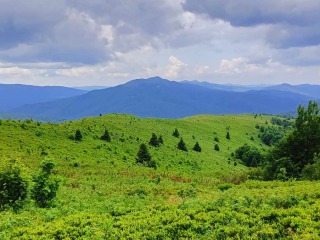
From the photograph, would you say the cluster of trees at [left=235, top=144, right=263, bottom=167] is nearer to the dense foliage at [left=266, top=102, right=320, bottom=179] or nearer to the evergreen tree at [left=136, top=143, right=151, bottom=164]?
the evergreen tree at [left=136, top=143, right=151, bottom=164]

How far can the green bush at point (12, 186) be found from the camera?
20156 mm

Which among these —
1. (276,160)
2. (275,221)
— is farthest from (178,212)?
(276,160)

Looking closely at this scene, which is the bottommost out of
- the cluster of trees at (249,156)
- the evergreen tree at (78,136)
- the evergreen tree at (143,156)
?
the cluster of trees at (249,156)

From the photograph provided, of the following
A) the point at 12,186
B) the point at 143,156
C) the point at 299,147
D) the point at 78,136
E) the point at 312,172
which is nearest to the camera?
the point at 12,186

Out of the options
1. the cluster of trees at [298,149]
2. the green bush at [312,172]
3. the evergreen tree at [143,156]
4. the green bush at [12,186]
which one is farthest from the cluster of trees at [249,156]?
the green bush at [12,186]

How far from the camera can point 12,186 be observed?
20375 mm

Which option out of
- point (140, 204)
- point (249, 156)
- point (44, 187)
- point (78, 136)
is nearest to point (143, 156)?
point (78, 136)

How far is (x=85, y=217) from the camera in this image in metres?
16.2

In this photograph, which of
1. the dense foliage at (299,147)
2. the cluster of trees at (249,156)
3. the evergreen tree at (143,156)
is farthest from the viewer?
the cluster of trees at (249,156)

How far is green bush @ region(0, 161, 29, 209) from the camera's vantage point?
794 inches

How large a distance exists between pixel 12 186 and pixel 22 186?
1.85 ft

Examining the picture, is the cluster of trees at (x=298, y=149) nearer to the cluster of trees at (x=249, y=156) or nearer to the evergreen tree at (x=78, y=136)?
the evergreen tree at (x=78, y=136)

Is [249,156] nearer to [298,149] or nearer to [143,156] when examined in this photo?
[143,156]

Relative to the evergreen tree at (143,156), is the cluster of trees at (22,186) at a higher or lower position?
higher
